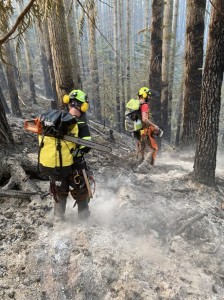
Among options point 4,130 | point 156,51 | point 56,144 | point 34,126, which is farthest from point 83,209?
point 156,51

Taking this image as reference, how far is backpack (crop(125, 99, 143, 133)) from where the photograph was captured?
691cm

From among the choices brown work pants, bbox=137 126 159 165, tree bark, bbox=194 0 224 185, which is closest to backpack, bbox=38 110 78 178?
tree bark, bbox=194 0 224 185

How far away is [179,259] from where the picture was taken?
381 centimetres

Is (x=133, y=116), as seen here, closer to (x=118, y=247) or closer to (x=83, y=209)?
(x=83, y=209)

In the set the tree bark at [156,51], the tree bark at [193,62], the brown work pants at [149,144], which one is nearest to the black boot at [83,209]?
the brown work pants at [149,144]

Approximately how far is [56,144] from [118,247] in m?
1.67

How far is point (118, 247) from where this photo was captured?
12.5 ft

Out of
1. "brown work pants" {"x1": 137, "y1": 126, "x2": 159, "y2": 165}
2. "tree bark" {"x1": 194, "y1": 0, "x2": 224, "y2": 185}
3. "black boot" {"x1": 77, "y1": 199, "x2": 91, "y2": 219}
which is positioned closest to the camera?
"black boot" {"x1": 77, "y1": 199, "x2": 91, "y2": 219}

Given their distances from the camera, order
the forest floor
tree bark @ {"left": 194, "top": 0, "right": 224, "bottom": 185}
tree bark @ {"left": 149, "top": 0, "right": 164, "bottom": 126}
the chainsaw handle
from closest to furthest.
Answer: the forest floor → the chainsaw handle → tree bark @ {"left": 194, "top": 0, "right": 224, "bottom": 185} → tree bark @ {"left": 149, "top": 0, "right": 164, "bottom": 126}

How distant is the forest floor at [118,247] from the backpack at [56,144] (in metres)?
0.95

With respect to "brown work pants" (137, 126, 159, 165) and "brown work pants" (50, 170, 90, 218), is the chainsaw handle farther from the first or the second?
"brown work pants" (137, 126, 159, 165)

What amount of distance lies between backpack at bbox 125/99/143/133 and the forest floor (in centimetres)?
194

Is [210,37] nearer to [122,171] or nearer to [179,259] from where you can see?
[122,171]

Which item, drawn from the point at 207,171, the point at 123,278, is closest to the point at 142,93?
the point at 207,171
